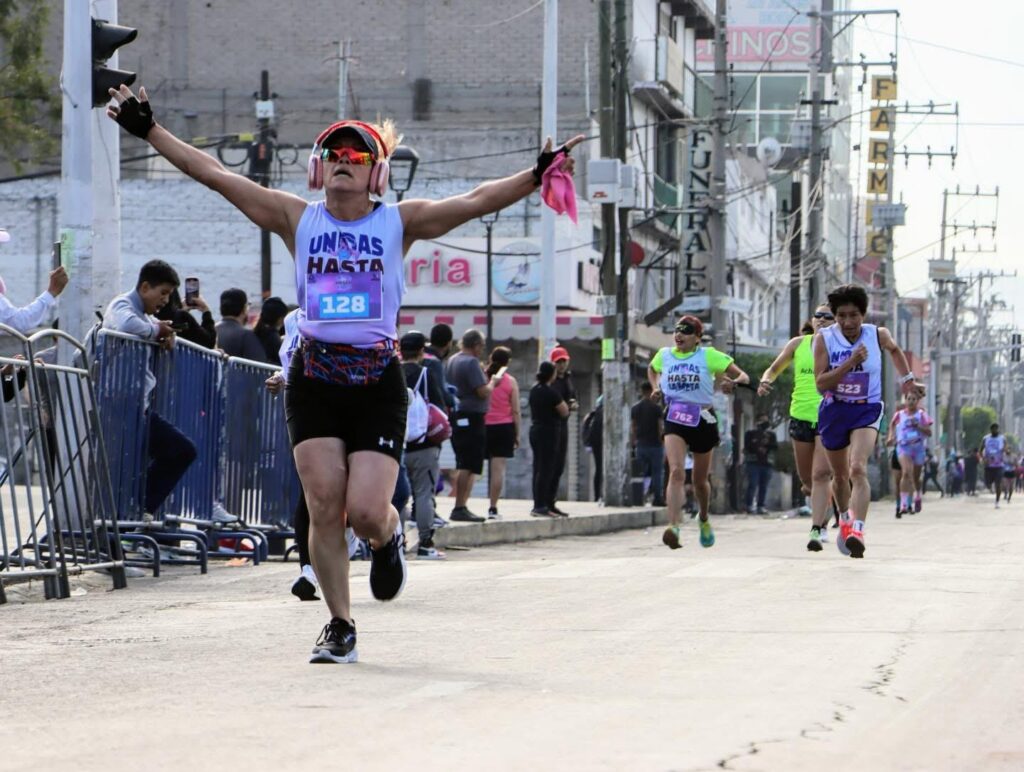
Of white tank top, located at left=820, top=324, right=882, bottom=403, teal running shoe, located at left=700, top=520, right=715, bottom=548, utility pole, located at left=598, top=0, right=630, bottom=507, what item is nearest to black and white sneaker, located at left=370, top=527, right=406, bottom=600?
white tank top, located at left=820, top=324, right=882, bottom=403

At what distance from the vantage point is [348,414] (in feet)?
24.0

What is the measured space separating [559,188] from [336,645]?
6.04ft

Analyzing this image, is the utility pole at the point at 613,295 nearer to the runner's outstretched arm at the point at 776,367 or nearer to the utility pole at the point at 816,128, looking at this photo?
the runner's outstretched arm at the point at 776,367

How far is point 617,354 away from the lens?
29.3 meters

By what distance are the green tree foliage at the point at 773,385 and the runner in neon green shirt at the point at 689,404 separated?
3522 cm

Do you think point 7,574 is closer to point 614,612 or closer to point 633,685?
point 614,612

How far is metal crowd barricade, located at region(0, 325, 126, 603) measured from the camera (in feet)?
35.1

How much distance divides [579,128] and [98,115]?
3482 cm

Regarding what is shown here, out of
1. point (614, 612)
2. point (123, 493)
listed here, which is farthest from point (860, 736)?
point (123, 493)

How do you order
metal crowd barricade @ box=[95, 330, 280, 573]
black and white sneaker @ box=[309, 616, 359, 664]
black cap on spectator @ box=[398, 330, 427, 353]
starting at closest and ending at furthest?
black and white sneaker @ box=[309, 616, 359, 664] → metal crowd barricade @ box=[95, 330, 280, 573] → black cap on spectator @ box=[398, 330, 427, 353]

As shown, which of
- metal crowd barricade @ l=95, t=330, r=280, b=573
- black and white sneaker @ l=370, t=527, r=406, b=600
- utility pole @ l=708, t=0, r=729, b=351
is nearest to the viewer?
black and white sneaker @ l=370, t=527, r=406, b=600

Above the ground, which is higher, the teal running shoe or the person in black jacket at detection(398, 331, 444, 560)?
the person in black jacket at detection(398, 331, 444, 560)

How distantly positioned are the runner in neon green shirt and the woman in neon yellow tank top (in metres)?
0.45

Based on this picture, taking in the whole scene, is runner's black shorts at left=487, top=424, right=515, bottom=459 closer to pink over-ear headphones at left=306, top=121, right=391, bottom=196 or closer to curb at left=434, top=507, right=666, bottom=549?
curb at left=434, top=507, right=666, bottom=549
